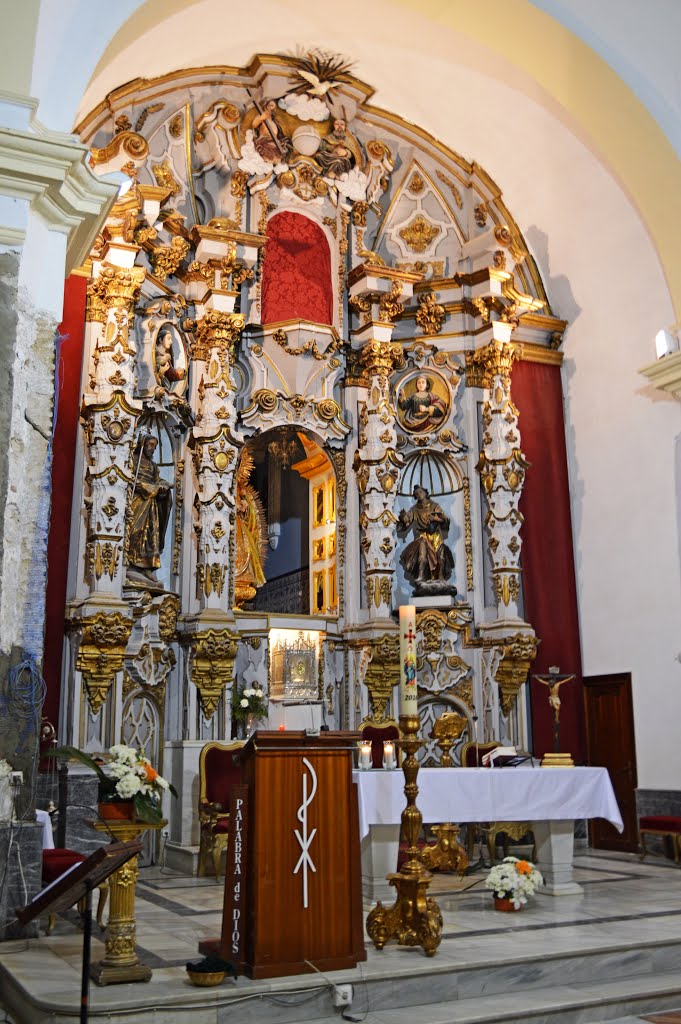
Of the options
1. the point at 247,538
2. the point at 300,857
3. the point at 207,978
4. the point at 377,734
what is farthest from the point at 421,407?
the point at 207,978

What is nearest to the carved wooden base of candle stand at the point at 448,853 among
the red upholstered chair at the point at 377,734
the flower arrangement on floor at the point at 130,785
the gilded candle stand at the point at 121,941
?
the red upholstered chair at the point at 377,734

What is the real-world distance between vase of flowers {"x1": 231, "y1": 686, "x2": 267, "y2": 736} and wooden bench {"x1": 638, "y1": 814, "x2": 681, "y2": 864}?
3580mm

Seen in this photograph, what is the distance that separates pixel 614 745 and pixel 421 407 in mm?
4084

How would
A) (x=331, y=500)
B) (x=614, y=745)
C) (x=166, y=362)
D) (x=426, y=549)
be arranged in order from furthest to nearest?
(x=331, y=500)
(x=426, y=549)
(x=614, y=745)
(x=166, y=362)

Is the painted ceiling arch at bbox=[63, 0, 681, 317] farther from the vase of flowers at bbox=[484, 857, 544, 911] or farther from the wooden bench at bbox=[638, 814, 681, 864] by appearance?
the vase of flowers at bbox=[484, 857, 544, 911]

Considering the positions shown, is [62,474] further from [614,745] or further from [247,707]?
[614,745]

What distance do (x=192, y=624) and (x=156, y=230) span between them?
3734 mm

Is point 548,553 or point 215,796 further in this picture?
point 548,553

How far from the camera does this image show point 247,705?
9383 millimetres

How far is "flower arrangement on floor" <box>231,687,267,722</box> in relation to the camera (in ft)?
31.0

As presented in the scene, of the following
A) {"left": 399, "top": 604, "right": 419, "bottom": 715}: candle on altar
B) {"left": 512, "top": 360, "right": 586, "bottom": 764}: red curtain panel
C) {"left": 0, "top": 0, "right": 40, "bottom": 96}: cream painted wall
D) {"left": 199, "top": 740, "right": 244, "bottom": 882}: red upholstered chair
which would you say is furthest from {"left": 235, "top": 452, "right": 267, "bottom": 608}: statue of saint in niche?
{"left": 399, "top": 604, "right": 419, "bottom": 715}: candle on altar

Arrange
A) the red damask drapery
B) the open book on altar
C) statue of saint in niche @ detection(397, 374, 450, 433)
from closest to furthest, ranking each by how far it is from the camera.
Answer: the open book on altar → the red damask drapery → statue of saint in niche @ detection(397, 374, 450, 433)

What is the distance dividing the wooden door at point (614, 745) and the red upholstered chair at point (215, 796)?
4079 mm

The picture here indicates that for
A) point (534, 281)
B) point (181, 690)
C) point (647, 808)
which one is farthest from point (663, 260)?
point (181, 690)
